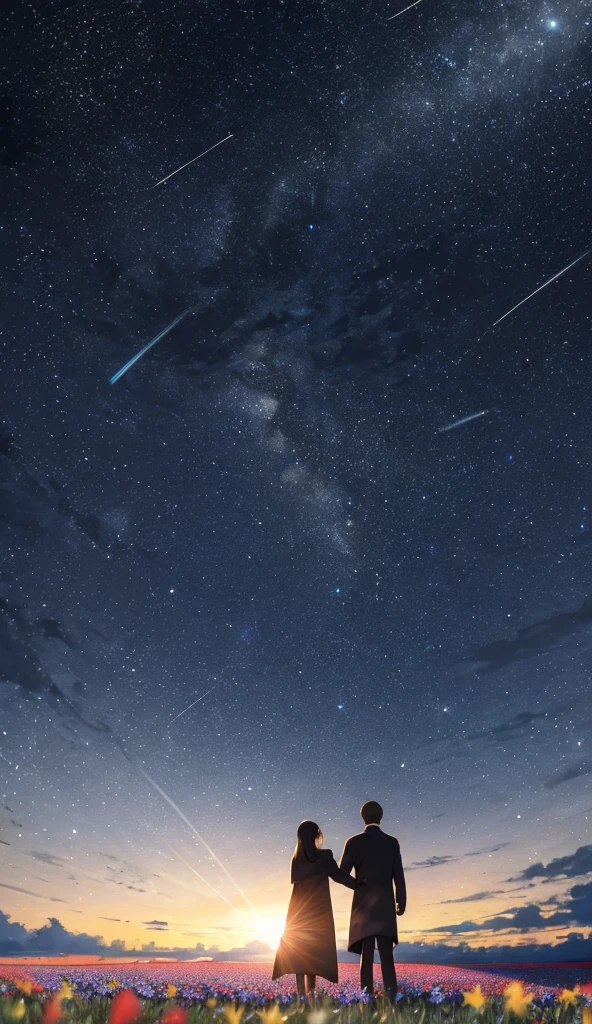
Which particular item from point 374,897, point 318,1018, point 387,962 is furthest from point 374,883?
point 318,1018

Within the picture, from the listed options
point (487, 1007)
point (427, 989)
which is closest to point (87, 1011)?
point (487, 1007)

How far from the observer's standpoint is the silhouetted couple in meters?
6.61

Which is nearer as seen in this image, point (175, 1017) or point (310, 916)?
point (175, 1017)

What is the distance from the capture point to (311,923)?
6.78 metres

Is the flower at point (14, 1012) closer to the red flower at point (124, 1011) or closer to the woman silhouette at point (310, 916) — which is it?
the red flower at point (124, 1011)

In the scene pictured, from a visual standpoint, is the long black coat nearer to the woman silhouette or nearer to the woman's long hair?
the woman silhouette

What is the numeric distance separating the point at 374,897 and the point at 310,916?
27.9 inches

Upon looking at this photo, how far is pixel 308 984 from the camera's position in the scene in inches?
261

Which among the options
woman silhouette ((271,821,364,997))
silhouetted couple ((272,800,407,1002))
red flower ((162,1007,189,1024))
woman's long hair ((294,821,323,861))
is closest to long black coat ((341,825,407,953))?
silhouetted couple ((272,800,407,1002))

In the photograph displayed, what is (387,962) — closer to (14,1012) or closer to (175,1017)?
(175,1017)

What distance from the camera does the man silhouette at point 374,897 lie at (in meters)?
6.88

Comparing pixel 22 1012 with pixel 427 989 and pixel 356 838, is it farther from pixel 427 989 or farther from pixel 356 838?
pixel 356 838

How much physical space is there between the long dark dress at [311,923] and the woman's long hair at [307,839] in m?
0.07

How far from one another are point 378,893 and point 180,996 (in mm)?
2424
